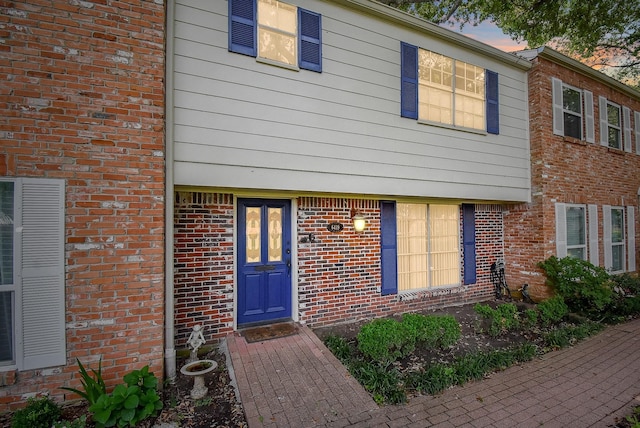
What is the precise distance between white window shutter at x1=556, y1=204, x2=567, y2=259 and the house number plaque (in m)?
5.24

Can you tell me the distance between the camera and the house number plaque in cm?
514

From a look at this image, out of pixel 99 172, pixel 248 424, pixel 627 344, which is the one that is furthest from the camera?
pixel 627 344

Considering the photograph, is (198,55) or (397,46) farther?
(397,46)

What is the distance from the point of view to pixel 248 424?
2.58 meters

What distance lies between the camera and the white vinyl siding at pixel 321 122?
3732 millimetres

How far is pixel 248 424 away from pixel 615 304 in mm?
7564

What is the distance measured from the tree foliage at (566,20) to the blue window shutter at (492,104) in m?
4.11

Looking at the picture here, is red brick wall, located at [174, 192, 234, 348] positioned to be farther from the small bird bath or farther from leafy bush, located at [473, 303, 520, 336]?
leafy bush, located at [473, 303, 520, 336]

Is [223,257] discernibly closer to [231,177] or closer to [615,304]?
[231,177]

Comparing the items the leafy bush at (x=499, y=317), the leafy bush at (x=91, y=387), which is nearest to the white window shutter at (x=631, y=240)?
the leafy bush at (x=499, y=317)

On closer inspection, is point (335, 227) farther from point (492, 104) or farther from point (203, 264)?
point (492, 104)

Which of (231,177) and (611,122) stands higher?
(611,122)

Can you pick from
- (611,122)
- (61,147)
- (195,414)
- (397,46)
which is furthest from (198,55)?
(611,122)

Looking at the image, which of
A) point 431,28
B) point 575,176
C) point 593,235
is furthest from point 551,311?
point 431,28
